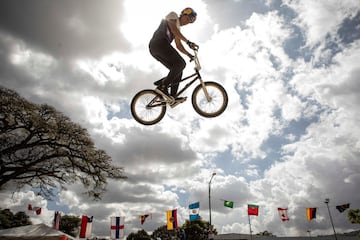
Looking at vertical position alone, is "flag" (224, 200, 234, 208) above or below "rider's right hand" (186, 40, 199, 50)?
below

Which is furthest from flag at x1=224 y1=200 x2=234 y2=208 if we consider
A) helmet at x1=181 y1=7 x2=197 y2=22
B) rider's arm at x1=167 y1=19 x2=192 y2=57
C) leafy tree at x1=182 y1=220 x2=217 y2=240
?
leafy tree at x1=182 y1=220 x2=217 y2=240

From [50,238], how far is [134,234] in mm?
78046

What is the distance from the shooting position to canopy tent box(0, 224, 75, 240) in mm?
13539

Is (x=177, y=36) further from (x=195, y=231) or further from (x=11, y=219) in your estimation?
(x=11, y=219)

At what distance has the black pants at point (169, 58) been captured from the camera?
255 inches

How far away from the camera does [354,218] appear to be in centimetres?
3606

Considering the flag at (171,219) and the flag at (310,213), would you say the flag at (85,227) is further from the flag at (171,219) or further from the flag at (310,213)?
the flag at (310,213)

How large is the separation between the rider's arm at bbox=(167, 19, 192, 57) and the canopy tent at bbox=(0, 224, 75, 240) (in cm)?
1248

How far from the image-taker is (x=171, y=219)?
26250 millimetres

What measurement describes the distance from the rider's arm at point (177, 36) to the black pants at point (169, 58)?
242 millimetres

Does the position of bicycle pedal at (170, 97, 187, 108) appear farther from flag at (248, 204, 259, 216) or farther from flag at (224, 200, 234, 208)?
flag at (248, 204, 259, 216)

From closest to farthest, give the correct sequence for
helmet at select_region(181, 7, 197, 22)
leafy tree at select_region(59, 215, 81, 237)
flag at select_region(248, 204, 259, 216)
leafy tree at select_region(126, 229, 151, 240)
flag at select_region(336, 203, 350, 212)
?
helmet at select_region(181, 7, 197, 22), flag at select_region(248, 204, 259, 216), flag at select_region(336, 203, 350, 212), leafy tree at select_region(59, 215, 81, 237), leafy tree at select_region(126, 229, 151, 240)

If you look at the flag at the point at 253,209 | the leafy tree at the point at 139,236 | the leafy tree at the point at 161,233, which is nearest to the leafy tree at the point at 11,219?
the leafy tree at the point at 139,236

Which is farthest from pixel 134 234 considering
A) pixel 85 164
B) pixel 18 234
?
pixel 18 234
